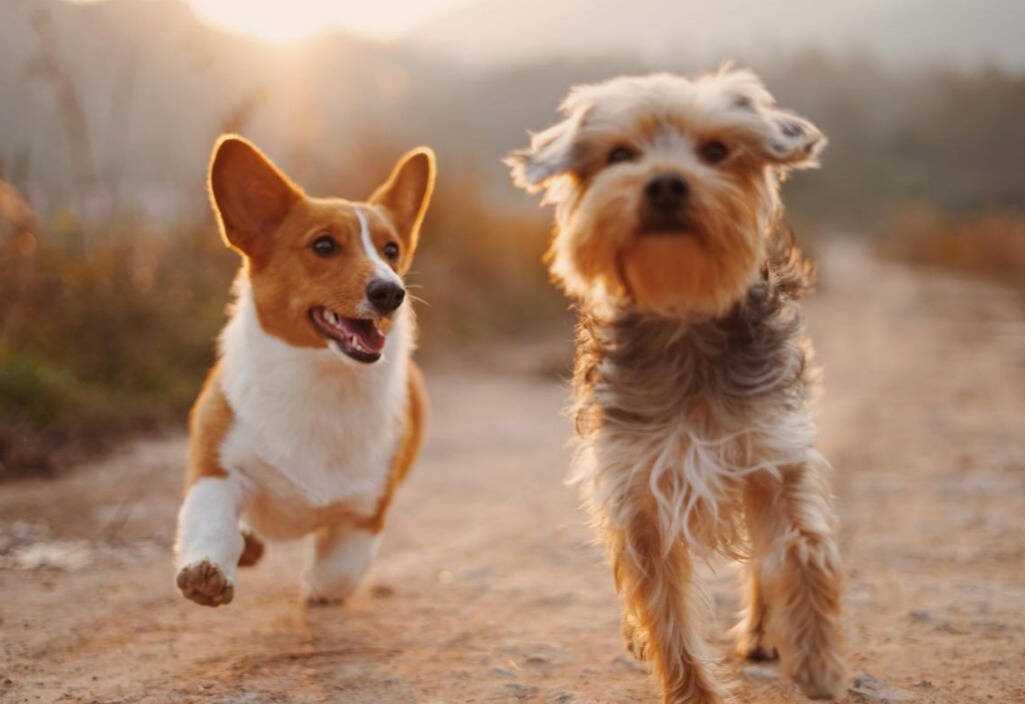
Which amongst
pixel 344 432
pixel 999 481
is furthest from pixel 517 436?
pixel 344 432

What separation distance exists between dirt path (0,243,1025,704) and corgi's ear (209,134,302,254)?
167 centimetres

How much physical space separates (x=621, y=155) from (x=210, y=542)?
6.50 ft

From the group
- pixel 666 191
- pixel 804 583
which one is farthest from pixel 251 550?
pixel 666 191

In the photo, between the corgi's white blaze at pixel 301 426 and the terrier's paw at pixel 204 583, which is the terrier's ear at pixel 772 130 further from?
the terrier's paw at pixel 204 583

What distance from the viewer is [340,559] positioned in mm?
4445

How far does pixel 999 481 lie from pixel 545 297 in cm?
1078

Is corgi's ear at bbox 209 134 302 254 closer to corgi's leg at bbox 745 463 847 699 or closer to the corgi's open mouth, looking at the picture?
the corgi's open mouth

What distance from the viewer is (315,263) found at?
4336 mm

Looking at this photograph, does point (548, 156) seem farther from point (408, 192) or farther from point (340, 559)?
point (340, 559)

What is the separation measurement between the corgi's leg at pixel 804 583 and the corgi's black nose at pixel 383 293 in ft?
5.36

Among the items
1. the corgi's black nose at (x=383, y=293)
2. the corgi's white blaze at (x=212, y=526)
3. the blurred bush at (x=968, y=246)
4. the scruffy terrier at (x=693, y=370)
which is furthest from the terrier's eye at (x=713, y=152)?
the blurred bush at (x=968, y=246)

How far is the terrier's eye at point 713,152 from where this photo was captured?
3.36 metres

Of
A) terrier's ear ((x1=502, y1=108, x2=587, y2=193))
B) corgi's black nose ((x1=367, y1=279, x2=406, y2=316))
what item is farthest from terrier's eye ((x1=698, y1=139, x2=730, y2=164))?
corgi's black nose ((x1=367, y1=279, x2=406, y2=316))

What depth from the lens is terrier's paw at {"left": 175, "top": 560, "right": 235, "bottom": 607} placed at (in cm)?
361
